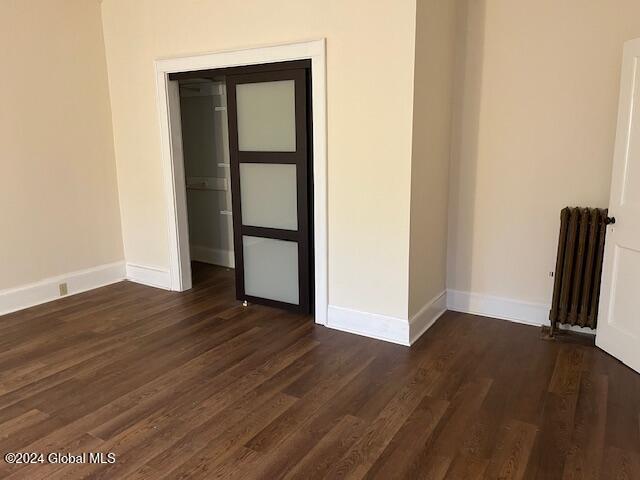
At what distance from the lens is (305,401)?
9.59 feet

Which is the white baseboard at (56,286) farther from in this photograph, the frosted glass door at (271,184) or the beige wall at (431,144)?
the beige wall at (431,144)

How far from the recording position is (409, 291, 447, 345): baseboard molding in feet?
12.3

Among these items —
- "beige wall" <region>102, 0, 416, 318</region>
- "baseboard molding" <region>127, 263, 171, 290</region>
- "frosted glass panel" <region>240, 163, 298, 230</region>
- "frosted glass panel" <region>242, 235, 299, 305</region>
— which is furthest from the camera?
"baseboard molding" <region>127, 263, 171, 290</region>

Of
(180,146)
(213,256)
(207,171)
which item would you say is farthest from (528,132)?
(213,256)

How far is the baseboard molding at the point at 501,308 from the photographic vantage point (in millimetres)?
3969

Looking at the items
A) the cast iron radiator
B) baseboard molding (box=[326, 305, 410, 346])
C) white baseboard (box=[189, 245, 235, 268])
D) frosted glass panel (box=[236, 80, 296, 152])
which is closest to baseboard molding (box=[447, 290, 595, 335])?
the cast iron radiator

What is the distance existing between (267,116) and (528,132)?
6.70ft

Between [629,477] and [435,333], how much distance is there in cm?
173

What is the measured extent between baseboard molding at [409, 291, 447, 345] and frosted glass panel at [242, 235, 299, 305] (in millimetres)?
1050

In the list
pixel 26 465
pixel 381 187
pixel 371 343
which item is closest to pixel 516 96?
pixel 381 187

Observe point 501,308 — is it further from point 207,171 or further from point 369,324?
point 207,171

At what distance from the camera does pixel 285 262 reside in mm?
4312

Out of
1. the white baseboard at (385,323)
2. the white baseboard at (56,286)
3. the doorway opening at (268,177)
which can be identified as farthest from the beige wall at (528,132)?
the white baseboard at (56,286)

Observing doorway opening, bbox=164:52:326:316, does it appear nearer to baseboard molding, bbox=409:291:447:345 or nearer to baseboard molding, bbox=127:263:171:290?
baseboard molding, bbox=127:263:171:290
